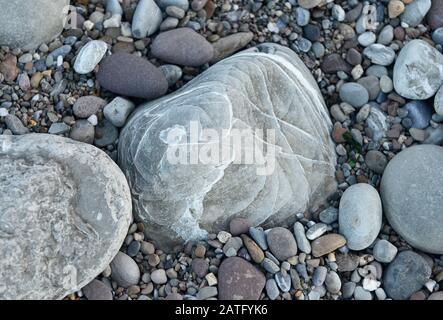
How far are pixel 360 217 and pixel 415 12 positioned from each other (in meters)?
1.32

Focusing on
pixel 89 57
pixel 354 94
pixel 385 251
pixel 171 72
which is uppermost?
pixel 89 57

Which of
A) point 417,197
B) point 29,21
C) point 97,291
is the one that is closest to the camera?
point 97,291

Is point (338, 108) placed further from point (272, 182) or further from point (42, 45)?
point (42, 45)

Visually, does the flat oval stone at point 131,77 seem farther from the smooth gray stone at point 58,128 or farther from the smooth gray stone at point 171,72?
the smooth gray stone at point 58,128

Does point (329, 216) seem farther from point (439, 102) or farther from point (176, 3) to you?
point (176, 3)

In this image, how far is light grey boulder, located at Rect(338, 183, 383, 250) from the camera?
2803mm

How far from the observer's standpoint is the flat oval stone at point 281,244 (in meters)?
2.74

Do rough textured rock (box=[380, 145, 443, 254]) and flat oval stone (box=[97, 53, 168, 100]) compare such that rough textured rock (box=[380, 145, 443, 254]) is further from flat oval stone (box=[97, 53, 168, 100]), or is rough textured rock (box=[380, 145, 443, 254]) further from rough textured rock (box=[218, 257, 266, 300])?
flat oval stone (box=[97, 53, 168, 100])

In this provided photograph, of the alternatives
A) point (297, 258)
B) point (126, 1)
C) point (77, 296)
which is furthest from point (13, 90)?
point (297, 258)

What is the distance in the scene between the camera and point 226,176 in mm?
2703

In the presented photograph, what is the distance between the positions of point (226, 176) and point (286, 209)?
1.20 ft

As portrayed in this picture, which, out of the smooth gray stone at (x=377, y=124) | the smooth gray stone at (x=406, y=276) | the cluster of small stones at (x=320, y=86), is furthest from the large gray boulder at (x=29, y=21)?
the smooth gray stone at (x=406, y=276)

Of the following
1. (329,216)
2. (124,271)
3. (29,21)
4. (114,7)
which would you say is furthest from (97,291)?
(114,7)

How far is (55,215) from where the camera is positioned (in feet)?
8.14
